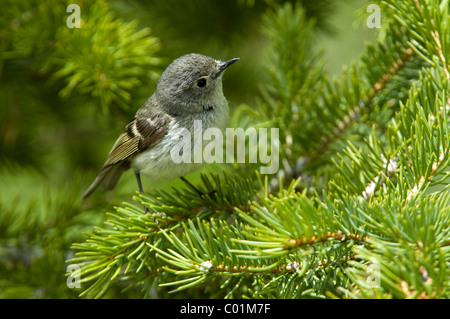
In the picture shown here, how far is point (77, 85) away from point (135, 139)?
1.13ft

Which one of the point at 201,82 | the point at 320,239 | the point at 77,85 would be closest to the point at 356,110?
the point at 201,82

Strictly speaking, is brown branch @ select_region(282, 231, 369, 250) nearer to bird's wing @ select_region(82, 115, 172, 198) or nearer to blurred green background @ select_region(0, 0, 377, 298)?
blurred green background @ select_region(0, 0, 377, 298)

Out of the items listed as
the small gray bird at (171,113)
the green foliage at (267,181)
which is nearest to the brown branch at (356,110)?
the green foliage at (267,181)

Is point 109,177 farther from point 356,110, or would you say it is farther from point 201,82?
point 356,110

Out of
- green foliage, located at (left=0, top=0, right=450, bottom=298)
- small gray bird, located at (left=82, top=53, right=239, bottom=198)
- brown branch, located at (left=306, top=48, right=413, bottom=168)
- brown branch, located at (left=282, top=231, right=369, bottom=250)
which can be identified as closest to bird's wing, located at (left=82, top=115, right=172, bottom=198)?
small gray bird, located at (left=82, top=53, right=239, bottom=198)

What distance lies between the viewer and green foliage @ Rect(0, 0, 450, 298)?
0.87m

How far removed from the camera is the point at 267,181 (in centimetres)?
138

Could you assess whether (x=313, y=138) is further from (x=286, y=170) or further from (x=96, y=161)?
(x=96, y=161)

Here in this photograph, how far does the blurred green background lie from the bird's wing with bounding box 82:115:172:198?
94mm

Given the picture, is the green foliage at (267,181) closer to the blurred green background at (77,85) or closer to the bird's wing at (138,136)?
the blurred green background at (77,85)

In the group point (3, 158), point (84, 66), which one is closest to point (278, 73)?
point (84, 66)

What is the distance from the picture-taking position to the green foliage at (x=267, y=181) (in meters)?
0.87

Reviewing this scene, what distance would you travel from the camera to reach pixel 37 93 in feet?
7.11
